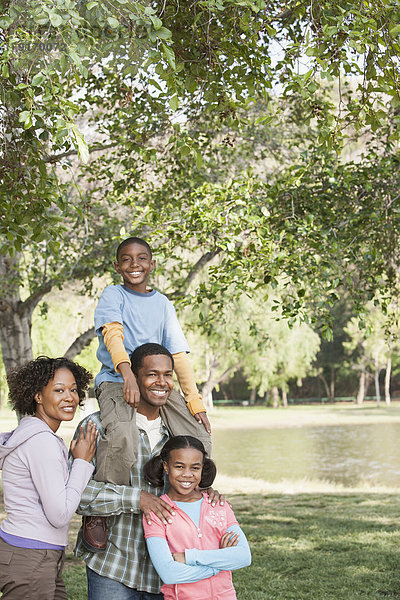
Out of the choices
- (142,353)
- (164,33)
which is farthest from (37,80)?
(142,353)

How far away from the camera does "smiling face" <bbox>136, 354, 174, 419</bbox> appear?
3.27 meters

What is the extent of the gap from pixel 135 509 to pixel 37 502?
42 centimetres

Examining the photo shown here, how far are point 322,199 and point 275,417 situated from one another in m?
36.0

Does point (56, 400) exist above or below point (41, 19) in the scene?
below

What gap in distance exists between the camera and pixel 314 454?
22.3 m

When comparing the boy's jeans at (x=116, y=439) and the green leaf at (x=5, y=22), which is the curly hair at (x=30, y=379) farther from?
the green leaf at (x=5, y=22)

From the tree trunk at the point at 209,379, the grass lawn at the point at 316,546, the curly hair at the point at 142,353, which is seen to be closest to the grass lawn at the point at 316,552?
the grass lawn at the point at 316,546

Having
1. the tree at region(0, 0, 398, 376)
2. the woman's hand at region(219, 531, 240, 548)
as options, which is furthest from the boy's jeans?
the tree at region(0, 0, 398, 376)

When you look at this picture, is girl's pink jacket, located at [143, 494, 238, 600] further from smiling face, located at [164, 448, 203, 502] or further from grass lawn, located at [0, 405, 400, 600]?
grass lawn, located at [0, 405, 400, 600]

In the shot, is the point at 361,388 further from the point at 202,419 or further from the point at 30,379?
the point at 30,379

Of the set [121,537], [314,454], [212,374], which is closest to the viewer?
[121,537]

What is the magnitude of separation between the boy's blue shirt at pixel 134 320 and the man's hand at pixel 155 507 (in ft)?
1.98

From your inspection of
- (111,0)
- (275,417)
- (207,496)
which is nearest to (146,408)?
(207,496)

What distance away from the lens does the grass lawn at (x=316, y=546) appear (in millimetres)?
6453
